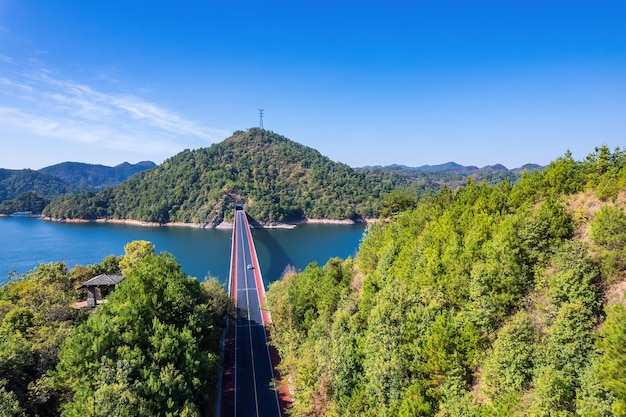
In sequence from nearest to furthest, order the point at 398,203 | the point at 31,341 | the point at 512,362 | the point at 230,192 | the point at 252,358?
the point at 512,362 → the point at 31,341 → the point at 252,358 → the point at 398,203 → the point at 230,192

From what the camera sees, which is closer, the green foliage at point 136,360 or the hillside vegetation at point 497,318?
the hillside vegetation at point 497,318

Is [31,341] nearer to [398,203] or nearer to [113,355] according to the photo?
[113,355]

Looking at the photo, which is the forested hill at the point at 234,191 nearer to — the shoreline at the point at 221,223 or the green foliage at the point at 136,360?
the shoreline at the point at 221,223

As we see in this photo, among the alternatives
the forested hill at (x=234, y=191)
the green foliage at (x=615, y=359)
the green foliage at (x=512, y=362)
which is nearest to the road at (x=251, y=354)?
the green foliage at (x=512, y=362)

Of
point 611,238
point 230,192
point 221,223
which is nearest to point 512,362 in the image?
point 611,238

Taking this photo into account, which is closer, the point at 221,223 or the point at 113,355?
the point at 113,355

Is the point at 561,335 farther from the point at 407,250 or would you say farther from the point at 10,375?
→ the point at 10,375

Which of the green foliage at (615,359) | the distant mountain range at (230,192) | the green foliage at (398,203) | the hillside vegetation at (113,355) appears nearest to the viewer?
the green foliage at (615,359)
